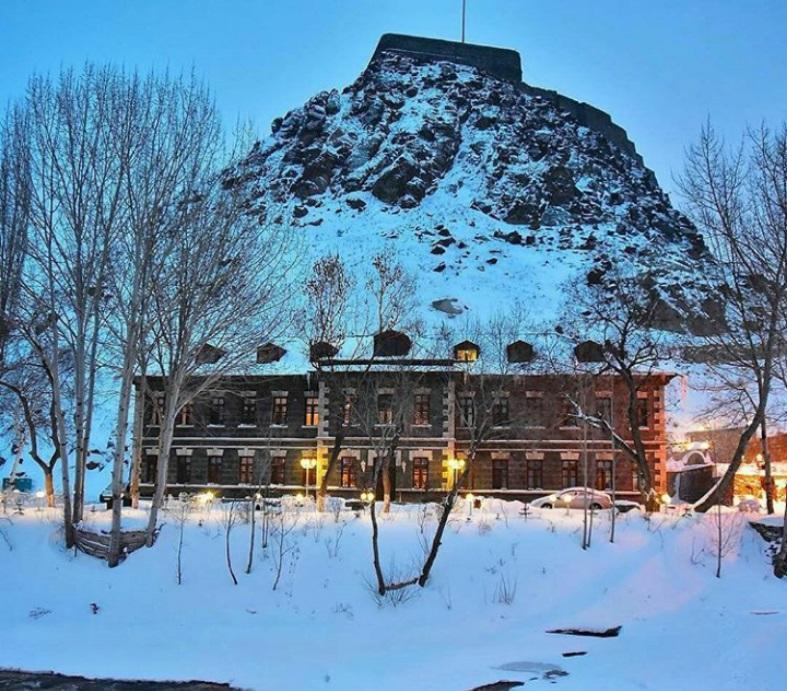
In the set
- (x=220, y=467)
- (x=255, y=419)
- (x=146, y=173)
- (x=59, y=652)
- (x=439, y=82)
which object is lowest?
(x=59, y=652)

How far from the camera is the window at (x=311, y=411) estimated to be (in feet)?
128

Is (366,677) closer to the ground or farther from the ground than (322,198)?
closer to the ground

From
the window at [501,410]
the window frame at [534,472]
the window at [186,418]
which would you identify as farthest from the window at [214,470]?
the window frame at [534,472]

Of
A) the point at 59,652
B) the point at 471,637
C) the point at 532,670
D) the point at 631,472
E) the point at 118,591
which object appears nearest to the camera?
the point at 532,670

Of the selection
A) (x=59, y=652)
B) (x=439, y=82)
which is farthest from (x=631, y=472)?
(x=439, y=82)

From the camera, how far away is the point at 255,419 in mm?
39406

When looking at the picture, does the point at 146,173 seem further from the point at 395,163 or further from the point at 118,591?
the point at 395,163

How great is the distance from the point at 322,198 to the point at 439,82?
112 feet

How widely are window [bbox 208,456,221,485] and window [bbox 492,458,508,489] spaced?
575 inches

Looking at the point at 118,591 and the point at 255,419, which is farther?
the point at 255,419

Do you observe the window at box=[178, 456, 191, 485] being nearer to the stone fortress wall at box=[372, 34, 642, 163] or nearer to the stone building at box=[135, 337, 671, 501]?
the stone building at box=[135, 337, 671, 501]

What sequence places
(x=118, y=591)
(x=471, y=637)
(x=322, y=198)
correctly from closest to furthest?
1. (x=471, y=637)
2. (x=118, y=591)
3. (x=322, y=198)

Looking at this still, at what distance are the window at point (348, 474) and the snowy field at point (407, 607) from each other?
15.7 meters

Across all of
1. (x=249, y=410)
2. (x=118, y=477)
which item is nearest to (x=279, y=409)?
(x=249, y=410)
